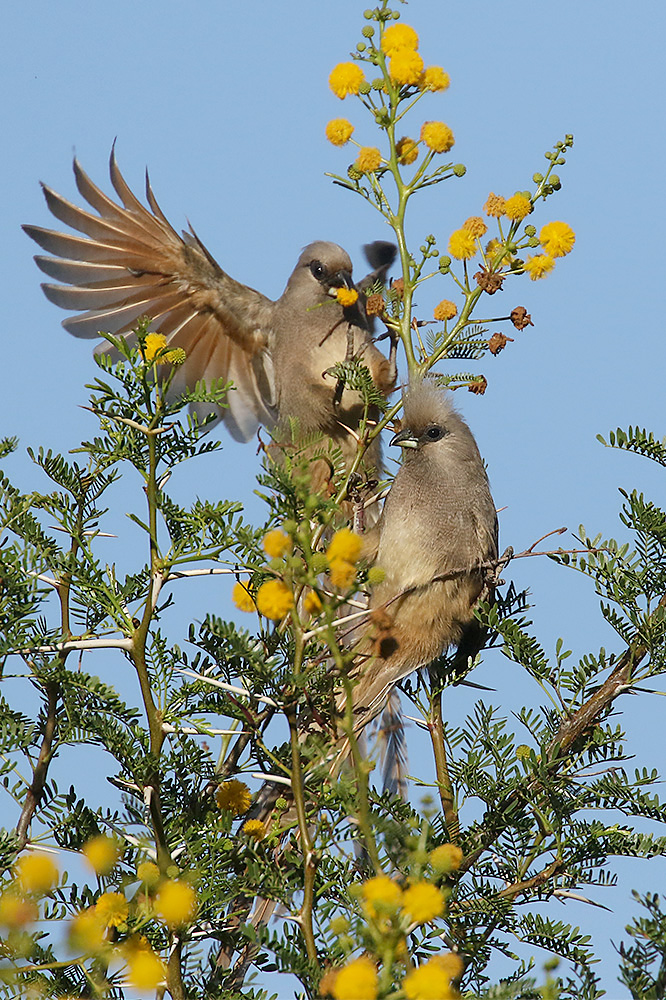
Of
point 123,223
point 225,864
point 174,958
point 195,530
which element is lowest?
point 174,958

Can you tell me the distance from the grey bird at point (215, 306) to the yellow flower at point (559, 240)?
5.98 feet

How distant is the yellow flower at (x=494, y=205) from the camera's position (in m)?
2.87

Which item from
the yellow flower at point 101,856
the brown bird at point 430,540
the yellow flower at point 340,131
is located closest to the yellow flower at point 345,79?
the yellow flower at point 340,131

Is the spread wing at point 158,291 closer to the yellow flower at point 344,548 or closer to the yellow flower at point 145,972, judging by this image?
the yellow flower at point 344,548

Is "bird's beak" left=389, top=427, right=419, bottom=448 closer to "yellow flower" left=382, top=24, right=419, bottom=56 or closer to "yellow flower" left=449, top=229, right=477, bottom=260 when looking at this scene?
"yellow flower" left=449, top=229, right=477, bottom=260

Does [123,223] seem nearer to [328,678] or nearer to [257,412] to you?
[257,412]

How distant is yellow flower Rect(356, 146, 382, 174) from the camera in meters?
2.93

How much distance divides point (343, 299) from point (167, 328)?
6.51ft

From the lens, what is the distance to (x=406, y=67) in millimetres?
2902

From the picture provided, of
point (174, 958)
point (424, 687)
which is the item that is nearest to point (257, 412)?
point (424, 687)

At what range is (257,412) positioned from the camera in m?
5.57

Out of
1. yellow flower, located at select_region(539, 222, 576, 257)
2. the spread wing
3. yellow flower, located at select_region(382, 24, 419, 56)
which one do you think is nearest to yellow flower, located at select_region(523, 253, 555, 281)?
yellow flower, located at select_region(539, 222, 576, 257)

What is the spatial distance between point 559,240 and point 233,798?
152 centimetres

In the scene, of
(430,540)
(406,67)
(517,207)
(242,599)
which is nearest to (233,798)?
(242,599)
